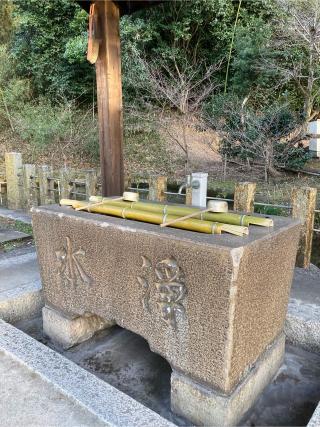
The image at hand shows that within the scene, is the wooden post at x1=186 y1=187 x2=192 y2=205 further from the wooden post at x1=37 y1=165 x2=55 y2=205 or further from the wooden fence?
the wooden post at x1=37 y1=165 x2=55 y2=205

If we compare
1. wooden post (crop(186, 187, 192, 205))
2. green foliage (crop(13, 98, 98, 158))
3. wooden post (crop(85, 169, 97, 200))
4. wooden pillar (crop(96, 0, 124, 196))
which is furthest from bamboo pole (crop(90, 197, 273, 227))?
green foliage (crop(13, 98, 98, 158))

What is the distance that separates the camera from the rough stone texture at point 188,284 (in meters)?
1.65

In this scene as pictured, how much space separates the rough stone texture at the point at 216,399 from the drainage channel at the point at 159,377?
0.08 meters

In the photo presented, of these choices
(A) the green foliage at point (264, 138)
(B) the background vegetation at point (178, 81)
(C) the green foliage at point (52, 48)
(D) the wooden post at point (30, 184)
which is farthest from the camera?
(C) the green foliage at point (52, 48)

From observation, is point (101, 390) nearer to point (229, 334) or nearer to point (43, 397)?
point (43, 397)

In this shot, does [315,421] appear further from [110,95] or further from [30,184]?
[30,184]

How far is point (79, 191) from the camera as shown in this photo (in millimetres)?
5625

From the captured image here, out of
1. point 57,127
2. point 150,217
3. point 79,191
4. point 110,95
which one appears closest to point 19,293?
point 150,217

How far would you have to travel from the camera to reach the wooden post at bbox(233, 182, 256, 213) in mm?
3262

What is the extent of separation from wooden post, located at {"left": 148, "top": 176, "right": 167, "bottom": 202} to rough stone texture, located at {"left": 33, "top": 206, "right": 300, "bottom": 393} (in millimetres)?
1836

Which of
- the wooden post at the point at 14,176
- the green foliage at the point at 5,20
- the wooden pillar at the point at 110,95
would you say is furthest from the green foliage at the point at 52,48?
the wooden pillar at the point at 110,95

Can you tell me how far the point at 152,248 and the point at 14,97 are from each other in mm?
11156

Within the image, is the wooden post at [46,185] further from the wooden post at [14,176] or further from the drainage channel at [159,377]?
the drainage channel at [159,377]

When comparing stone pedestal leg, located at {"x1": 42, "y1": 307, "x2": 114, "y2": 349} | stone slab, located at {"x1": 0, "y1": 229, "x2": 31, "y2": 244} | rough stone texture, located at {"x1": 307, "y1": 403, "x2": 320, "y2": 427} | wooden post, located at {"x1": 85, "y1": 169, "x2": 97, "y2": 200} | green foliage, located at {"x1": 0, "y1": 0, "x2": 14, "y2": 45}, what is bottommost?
stone pedestal leg, located at {"x1": 42, "y1": 307, "x2": 114, "y2": 349}
